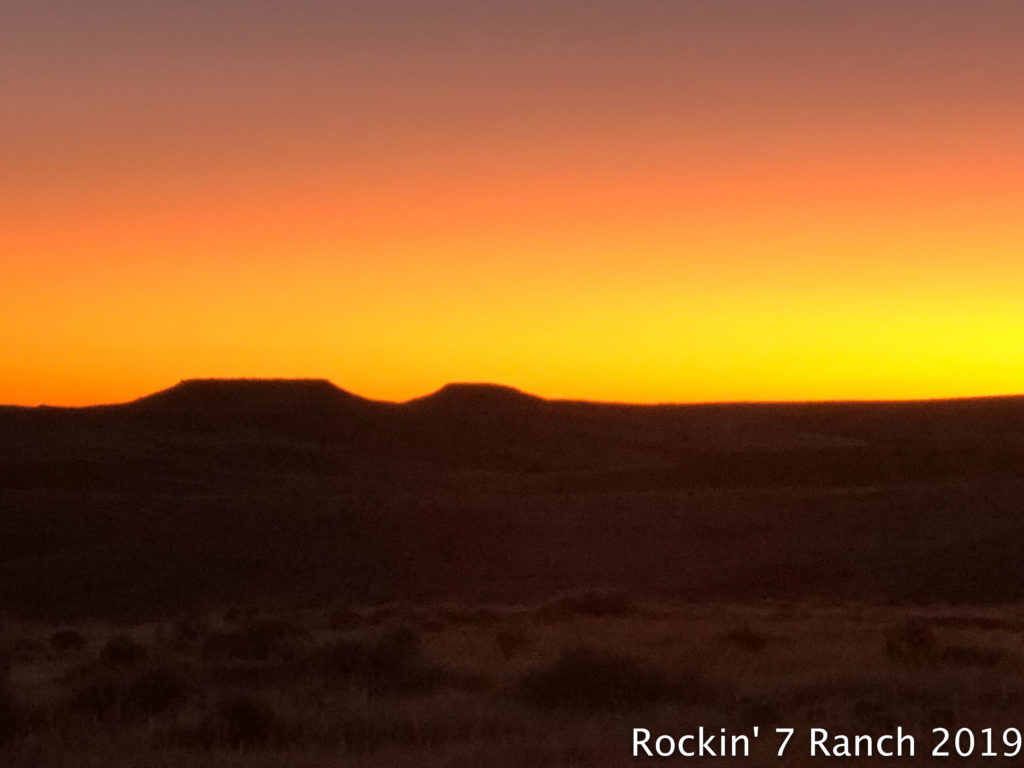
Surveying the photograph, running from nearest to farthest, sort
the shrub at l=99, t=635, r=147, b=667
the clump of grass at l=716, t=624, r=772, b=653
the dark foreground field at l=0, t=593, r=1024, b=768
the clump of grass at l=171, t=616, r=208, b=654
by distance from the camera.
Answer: the dark foreground field at l=0, t=593, r=1024, b=768, the shrub at l=99, t=635, r=147, b=667, the clump of grass at l=716, t=624, r=772, b=653, the clump of grass at l=171, t=616, r=208, b=654

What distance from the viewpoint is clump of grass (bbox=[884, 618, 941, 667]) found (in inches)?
691

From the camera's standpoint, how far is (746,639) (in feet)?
64.7

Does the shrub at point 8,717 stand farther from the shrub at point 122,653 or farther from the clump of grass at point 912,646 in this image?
the clump of grass at point 912,646

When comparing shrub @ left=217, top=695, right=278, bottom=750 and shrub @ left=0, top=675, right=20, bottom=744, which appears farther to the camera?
shrub @ left=0, top=675, right=20, bottom=744

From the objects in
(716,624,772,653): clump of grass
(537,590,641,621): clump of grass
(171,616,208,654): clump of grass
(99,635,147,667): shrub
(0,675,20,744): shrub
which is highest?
(0,675,20,744): shrub

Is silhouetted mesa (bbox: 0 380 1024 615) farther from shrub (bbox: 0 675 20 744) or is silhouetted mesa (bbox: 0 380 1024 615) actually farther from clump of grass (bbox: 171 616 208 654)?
shrub (bbox: 0 675 20 744)

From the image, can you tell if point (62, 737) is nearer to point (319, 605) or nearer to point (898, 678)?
point (898, 678)

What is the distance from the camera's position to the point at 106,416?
112 m

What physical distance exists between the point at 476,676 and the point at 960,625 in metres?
10.3

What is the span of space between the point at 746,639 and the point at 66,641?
10812 mm

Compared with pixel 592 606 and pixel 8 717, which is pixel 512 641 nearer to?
pixel 592 606

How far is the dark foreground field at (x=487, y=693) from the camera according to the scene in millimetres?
12219

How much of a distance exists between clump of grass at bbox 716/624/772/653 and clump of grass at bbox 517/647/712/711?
4.23m

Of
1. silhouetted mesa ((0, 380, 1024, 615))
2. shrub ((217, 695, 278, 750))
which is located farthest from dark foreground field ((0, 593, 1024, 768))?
Result: silhouetted mesa ((0, 380, 1024, 615))
